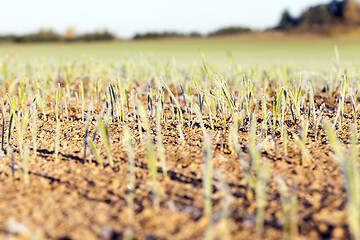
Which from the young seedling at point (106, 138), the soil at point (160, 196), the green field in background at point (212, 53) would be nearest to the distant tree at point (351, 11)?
the green field in background at point (212, 53)

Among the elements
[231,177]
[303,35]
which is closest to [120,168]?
[231,177]

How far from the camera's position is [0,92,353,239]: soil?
2.69ft

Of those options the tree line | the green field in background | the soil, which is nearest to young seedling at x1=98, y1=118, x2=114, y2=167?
the soil

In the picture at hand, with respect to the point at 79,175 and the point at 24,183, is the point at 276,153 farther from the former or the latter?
the point at 24,183

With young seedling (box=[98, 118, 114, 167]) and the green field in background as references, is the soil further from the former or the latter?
the green field in background

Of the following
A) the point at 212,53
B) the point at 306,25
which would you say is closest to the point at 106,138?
the point at 212,53

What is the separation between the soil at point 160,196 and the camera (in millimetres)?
821

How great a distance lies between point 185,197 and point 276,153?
1.46 ft

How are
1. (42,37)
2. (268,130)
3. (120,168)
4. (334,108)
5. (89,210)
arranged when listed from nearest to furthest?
(89,210), (120,168), (268,130), (334,108), (42,37)

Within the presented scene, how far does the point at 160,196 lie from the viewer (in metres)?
0.99

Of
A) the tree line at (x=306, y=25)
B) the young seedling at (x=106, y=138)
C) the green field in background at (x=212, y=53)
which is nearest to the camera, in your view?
the young seedling at (x=106, y=138)

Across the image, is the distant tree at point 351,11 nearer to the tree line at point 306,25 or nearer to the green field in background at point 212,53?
the tree line at point 306,25

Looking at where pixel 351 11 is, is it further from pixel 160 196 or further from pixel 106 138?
pixel 160 196

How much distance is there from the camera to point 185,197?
983 mm
